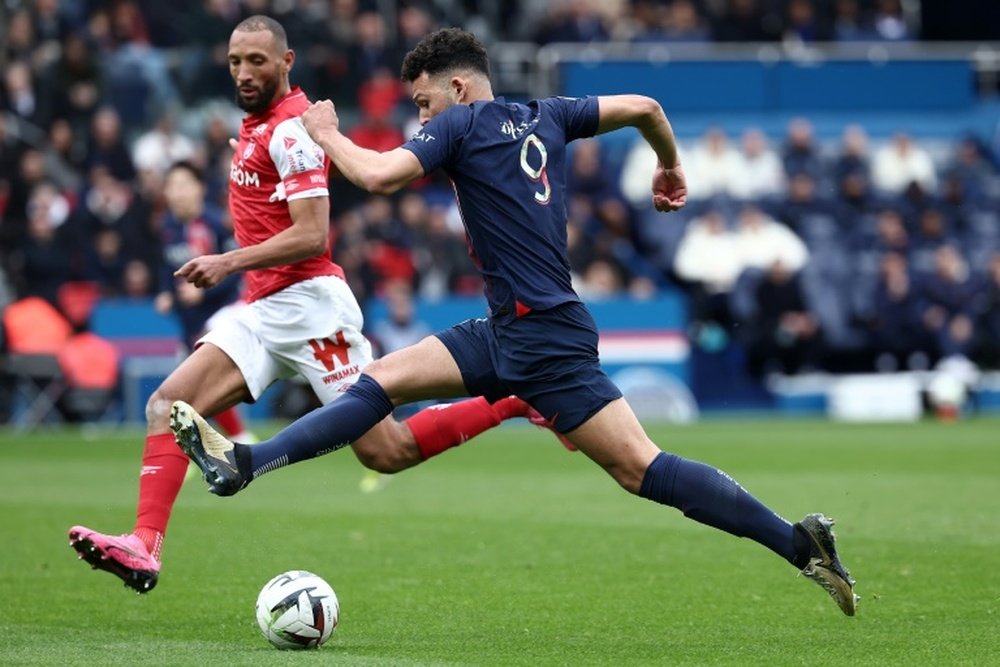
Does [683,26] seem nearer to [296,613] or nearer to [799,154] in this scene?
[799,154]

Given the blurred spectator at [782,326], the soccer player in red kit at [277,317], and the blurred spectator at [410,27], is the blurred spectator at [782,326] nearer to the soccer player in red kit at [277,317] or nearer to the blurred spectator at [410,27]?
the blurred spectator at [410,27]

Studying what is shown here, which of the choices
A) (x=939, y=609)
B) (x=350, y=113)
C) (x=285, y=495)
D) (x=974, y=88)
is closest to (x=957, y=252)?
(x=974, y=88)

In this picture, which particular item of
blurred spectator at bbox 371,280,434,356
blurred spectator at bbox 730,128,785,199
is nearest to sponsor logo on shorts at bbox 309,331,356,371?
blurred spectator at bbox 371,280,434,356

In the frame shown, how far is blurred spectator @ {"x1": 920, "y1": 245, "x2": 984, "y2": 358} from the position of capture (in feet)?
77.9

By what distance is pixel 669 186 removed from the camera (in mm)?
7922

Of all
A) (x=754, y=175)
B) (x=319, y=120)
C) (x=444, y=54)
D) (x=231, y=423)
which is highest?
(x=444, y=54)

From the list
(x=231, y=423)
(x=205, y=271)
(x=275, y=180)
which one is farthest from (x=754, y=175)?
(x=205, y=271)

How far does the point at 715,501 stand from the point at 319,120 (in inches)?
87.1

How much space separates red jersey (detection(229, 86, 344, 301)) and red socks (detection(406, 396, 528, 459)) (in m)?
0.84

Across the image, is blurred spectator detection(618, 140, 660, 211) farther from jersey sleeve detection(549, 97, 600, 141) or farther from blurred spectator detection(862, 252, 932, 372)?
jersey sleeve detection(549, 97, 600, 141)

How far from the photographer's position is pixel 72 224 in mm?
21219

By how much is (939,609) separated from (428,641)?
2.36m

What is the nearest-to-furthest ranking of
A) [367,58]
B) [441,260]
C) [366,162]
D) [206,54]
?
1. [366,162]
2. [441,260]
3. [206,54]
4. [367,58]

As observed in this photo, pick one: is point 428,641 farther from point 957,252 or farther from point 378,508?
point 957,252
